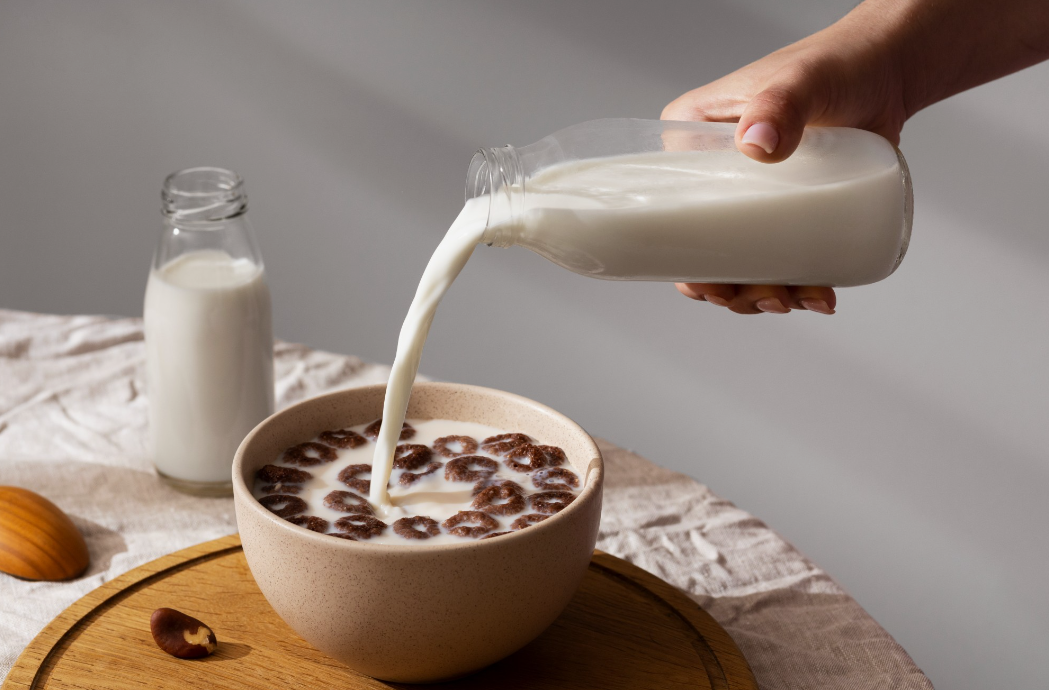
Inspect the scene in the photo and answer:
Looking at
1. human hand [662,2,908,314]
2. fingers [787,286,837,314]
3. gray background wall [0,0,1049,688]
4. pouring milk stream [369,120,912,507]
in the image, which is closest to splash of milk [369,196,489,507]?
pouring milk stream [369,120,912,507]

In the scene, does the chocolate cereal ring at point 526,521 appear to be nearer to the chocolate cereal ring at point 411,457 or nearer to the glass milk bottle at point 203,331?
the chocolate cereal ring at point 411,457

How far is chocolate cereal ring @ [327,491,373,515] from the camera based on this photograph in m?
0.75

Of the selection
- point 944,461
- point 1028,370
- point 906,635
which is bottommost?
point 906,635

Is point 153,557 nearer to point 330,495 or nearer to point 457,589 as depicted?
point 330,495

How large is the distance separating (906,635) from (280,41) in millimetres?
1746

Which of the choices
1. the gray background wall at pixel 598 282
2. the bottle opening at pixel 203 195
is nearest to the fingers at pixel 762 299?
the bottle opening at pixel 203 195

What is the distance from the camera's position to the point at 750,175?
0.77 m

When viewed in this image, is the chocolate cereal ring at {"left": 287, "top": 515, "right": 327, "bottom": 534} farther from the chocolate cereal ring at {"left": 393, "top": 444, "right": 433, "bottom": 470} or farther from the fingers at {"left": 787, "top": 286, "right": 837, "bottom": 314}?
the fingers at {"left": 787, "top": 286, "right": 837, "bottom": 314}

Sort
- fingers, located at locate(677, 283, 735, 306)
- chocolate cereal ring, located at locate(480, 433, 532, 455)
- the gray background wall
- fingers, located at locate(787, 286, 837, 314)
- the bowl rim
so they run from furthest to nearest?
the gray background wall → fingers, located at locate(677, 283, 735, 306) → fingers, located at locate(787, 286, 837, 314) → chocolate cereal ring, located at locate(480, 433, 532, 455) → the bowl rim

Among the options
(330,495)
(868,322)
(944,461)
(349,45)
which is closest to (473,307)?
(349,45)

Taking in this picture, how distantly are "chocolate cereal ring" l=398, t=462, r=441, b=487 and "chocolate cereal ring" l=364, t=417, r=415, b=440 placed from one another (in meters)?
0.05

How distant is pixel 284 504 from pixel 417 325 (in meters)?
0.18

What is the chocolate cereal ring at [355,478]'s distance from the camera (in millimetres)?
788

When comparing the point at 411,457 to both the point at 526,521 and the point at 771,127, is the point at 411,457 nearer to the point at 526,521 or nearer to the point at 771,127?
the point at 526,521
